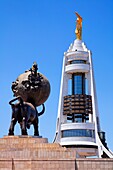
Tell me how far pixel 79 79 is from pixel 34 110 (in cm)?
6327

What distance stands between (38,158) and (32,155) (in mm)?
635

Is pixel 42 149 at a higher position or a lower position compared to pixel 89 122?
lower

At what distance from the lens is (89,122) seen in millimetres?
79562

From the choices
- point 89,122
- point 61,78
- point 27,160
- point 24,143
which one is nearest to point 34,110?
point 24,143

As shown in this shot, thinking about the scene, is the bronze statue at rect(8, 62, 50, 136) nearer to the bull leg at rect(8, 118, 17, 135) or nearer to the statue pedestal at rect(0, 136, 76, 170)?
the bull leg at rect(8, 118, 17, 135)

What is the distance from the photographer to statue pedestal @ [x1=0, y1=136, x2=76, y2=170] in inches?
696

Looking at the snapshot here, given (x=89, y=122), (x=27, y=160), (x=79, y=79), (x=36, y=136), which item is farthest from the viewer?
(x=79, y=79)

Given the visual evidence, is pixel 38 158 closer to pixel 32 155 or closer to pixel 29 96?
pixel 32 155

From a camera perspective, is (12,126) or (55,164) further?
(12,126)

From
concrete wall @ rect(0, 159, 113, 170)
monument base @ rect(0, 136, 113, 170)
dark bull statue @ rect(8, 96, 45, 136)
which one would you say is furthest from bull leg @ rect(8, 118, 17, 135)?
concrete wall @ rect(0, 159, 113, 170)

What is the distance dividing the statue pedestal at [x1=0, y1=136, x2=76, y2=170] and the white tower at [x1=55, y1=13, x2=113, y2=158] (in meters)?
56.3

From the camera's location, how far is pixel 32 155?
60.1 feet

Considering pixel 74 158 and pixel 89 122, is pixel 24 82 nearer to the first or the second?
pixel 74 158

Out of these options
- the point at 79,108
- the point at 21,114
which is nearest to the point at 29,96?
the point at 21,114
